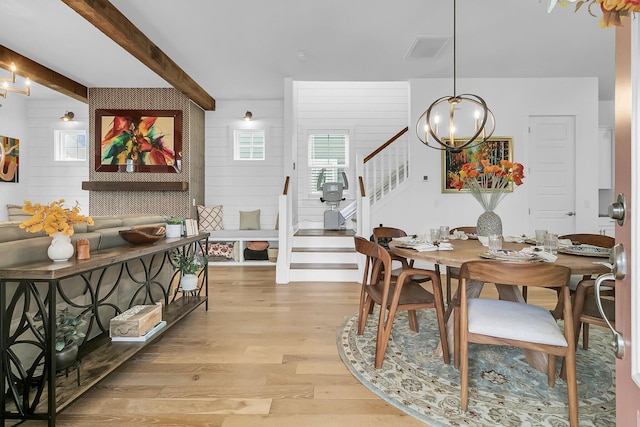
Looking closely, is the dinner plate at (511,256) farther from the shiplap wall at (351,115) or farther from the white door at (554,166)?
the shiplap wall at (351,115)

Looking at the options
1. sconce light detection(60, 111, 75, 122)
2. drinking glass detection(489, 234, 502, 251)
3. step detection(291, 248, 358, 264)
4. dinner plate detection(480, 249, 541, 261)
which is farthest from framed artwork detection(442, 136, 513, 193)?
sconce light detection(60, 111, 75, 122)

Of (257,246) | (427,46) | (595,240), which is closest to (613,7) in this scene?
(595,240)

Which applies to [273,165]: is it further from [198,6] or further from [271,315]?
[271,315]

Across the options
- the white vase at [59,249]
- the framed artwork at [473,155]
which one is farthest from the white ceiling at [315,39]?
the white vase at [59,249]

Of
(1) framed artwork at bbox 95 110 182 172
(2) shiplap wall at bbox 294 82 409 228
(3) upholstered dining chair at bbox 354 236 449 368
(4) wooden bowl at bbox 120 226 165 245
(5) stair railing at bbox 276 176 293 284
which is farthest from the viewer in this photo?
(2) shiplap wall at bbox 294 82 409 228

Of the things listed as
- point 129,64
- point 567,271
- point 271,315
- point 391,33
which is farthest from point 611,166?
point 129,64

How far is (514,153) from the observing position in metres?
5.21

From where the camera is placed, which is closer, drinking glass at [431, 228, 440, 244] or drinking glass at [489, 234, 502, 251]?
drinking glass at [489, 234, 502, 251]

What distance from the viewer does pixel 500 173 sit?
2650 mm

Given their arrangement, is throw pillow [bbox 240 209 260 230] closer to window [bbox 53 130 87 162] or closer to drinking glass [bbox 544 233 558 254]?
window [bbox 53 130 87 162]

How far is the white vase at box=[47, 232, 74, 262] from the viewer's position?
1.80 metres

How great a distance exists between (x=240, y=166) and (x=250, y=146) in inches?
17.7

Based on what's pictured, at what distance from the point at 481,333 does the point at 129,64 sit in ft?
17.7

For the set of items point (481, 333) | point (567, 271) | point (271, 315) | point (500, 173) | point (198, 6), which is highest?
point (198, 6)
